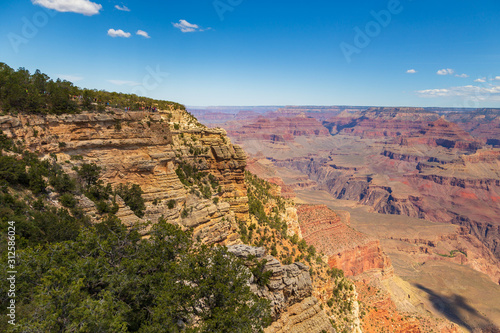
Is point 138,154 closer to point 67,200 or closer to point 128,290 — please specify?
point 67,200

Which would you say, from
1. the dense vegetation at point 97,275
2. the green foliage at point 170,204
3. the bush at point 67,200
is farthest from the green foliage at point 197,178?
the bush at point 67,200

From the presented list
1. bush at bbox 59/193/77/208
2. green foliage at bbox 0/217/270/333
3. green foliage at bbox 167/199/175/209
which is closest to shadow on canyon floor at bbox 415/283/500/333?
green foliage at bbox 167/199/175/209

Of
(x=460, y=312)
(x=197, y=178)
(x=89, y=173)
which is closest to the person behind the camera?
(x=89, y=173)

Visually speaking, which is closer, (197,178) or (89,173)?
(89,173)

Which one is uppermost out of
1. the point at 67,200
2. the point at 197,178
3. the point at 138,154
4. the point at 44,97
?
the point at 44,97

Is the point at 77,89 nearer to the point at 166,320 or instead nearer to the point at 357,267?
the point at 166,320

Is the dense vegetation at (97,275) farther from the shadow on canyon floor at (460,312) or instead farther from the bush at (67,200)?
the shadow on canyon floor at (460,312)

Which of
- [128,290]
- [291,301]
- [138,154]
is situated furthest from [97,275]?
[138,154]

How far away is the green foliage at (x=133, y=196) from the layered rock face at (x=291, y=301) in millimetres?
10173

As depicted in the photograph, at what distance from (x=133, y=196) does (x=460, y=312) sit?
294 feet

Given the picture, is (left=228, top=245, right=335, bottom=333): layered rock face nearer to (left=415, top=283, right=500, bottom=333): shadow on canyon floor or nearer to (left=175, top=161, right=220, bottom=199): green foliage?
(left=175, top=161, right=220, bottom=199): green foliage

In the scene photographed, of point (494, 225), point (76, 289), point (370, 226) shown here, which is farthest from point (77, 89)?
point (494, 225)

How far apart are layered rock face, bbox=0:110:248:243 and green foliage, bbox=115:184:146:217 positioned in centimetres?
49

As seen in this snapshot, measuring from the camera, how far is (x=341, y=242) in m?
66.0
